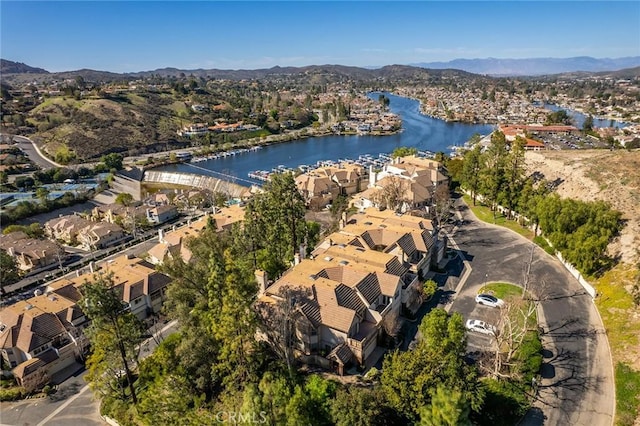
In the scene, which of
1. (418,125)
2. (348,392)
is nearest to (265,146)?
(418,125)

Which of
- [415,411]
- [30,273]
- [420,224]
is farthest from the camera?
[30,273]

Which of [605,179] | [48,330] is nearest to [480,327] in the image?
[605,179]

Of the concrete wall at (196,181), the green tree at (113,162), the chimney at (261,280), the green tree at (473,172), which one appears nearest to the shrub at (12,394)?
the chimney at (261,280)

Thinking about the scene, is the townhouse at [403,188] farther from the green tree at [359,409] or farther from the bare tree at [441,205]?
the green tree at [359,409]

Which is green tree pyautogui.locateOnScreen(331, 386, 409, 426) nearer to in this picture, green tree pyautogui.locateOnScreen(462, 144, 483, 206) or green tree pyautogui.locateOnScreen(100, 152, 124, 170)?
green tree pyautogui.locateOnScreen(462, 144, 483, 206)

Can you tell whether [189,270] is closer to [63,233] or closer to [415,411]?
[415,411]

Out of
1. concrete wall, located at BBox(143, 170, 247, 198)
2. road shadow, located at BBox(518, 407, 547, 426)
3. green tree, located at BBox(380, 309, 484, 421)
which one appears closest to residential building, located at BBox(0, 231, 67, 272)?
concrete wall, located at BBox(143, 170, 247, 198)

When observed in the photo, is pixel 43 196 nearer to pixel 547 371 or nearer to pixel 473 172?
pixel 473 172
